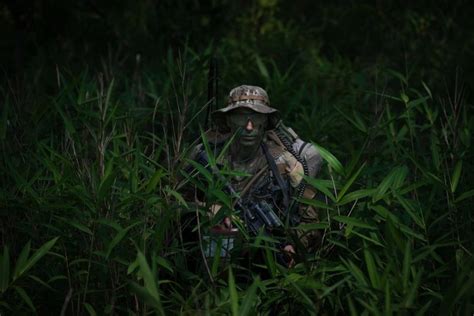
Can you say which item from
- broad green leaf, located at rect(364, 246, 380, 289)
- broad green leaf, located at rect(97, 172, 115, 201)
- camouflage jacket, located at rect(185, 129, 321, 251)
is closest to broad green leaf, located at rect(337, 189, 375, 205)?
broad green leaf, located at rect(364, 246, 380, 289)

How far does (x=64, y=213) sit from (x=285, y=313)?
3.52 ft

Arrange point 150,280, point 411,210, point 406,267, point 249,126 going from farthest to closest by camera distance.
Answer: point 249,126, point 411,210, point 406,267, point 150,280

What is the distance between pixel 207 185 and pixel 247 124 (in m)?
0.39

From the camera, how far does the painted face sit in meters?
3.39

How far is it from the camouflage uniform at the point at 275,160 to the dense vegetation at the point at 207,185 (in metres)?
0.15

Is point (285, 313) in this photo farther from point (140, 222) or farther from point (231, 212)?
point (140, 222)

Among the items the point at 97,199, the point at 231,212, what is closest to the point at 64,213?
the point at 97,199

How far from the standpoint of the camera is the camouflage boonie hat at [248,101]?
337 centimetres

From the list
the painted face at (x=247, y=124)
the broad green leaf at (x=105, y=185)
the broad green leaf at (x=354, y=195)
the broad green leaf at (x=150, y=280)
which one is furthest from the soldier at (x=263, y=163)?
the broad green leaf at (x=150, y=280)

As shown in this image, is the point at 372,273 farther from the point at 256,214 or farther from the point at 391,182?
the point at 256,214

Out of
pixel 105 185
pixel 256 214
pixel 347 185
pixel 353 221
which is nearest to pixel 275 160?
pixel 256 214

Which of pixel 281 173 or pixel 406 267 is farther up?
pixel 406 267

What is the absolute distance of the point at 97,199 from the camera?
2803 millimetres

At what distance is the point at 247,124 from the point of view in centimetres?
339
